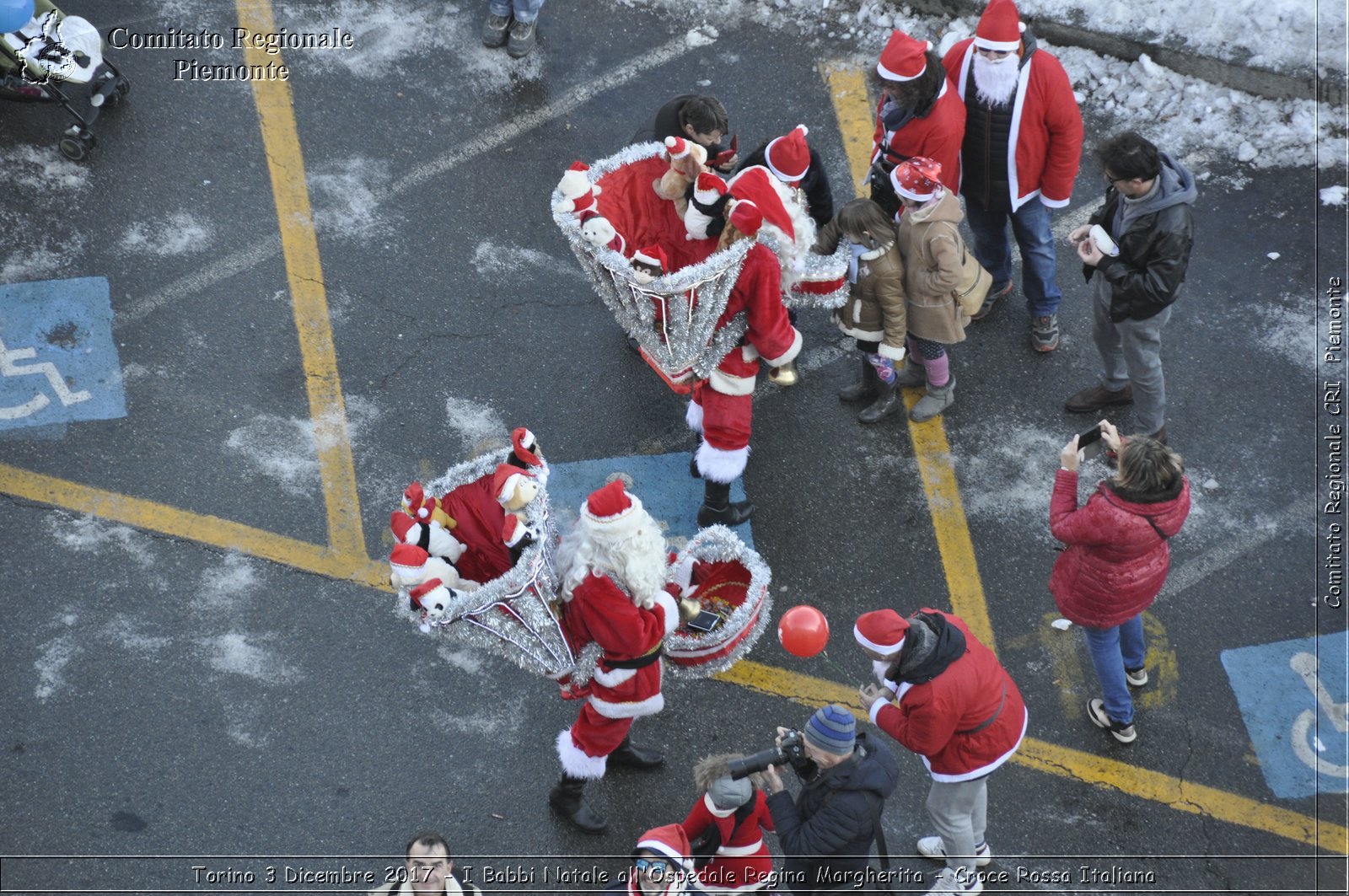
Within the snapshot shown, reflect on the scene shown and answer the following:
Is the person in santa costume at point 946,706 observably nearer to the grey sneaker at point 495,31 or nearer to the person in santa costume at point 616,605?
the person in santa costume at point 616,605

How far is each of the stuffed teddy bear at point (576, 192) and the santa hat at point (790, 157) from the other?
3.23 feet

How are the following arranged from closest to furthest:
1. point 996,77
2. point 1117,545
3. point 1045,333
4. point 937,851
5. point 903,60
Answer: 1. point 1117,545
2. point 937,851
3. point 903,60
4. point 996,77
5. point 1045,333

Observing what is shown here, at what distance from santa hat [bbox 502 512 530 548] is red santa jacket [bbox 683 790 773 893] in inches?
45.1

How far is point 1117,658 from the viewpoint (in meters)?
5.04

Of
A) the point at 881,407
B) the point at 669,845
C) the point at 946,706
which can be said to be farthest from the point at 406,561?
the point at 881,407

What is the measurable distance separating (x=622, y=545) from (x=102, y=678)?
288 centimetres

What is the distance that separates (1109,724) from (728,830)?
2.15 meters

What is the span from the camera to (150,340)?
6559 mm

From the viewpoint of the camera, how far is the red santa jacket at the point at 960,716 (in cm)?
426

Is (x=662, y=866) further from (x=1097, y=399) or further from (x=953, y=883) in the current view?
(x=1097, y=399)

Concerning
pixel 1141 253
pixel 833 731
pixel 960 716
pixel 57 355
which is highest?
pixel 1141 253

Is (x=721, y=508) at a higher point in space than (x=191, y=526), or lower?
higher

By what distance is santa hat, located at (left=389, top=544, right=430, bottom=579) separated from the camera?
3.99 meters

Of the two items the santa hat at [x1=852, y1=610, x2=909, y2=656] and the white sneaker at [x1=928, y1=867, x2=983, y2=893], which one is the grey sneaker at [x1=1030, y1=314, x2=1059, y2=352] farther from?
the white sneaker at [x1=928, y1=867, x2=983, y2=893]
